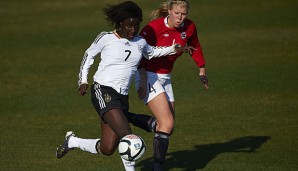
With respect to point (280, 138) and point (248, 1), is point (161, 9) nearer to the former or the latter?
point (280, 138)

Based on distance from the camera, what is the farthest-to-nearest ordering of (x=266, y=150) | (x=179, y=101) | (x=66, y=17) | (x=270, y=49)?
1. (x=66, y=17)
2. (x=270, y=49)
3. (x=179, y=101)
4. (x=266, y=150)

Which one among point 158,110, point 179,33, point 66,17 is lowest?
point 66,17

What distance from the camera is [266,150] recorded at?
12164mm

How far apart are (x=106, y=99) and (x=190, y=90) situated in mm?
8057

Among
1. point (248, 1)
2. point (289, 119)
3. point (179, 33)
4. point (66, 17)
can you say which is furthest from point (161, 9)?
point (248, 1)

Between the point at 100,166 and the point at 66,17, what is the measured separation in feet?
53.3

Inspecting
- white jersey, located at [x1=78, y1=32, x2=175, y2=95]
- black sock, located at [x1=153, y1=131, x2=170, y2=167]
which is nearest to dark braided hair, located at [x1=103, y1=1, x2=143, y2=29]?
white jersey, located at [x1=78, y1=32, x2=175, y2=95]

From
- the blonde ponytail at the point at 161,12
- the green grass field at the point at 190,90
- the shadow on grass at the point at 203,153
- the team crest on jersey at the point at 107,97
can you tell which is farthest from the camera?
the green grass field at the point at 190,90

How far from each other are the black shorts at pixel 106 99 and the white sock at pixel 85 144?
742 mm

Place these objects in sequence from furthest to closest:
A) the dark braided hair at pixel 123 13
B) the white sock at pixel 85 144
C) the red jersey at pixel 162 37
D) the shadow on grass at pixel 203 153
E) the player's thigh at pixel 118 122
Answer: the shadow on grass at pixel 203 153 → the red jersey at pixel 162 37 → the white sock at pixel 85 144 → the dark braided hair at pixel 123 13 → the player's thigh at pixel 118 122

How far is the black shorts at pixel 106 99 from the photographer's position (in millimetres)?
9406

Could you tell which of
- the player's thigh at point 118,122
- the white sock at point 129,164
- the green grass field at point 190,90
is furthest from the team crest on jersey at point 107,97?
the green grass field at point 190,90

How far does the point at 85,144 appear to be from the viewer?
10.2 m

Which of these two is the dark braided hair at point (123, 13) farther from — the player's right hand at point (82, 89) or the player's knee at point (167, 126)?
the player's knee at point (167, 126)
